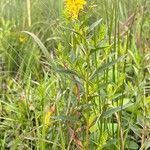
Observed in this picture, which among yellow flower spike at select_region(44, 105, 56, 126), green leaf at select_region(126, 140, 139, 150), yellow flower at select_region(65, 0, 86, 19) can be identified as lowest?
green leaf at select_region(126, 140, 139, 150)

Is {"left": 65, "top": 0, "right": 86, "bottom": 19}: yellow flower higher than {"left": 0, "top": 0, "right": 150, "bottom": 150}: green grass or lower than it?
higher

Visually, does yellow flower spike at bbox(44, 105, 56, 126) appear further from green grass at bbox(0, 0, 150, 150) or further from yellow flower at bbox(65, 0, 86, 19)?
yellow flower at bbox(65, 0, 86, 19)

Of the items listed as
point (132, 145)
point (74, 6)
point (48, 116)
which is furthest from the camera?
point (132, 145)

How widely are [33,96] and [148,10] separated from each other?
108 centimetres

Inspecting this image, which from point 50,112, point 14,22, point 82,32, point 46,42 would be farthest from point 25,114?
point 14,22

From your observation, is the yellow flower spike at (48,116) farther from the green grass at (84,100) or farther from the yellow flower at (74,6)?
the yellow flower at (74,6)

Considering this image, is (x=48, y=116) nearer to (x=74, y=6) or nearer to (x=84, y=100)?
(x=84, y=100)

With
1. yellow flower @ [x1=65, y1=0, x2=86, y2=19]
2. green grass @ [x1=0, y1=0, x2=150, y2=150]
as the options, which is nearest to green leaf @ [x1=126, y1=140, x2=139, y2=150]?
green grass @ [x1=0, y1=0, x2=150, y2=150]

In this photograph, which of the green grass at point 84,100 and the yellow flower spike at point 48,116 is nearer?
the green grass at point 84,100

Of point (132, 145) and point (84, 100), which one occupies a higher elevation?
point (84, 100)

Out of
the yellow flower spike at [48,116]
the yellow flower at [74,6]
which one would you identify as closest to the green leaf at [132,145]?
the yellow flower spike at [48,116]

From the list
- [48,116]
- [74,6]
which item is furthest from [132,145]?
[74,6]

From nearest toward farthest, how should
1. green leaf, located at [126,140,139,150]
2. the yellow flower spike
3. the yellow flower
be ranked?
the yellow flower
the yellow flower spike
green leaf, located at [126,140,139,150]

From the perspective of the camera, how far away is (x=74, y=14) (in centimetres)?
100
